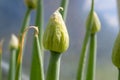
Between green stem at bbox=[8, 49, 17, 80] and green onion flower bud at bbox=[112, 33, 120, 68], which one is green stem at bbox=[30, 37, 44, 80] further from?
green stem at bbox=[8, 49, 17, 80]

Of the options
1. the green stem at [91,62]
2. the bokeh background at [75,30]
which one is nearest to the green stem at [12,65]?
the green stem at [91,62]

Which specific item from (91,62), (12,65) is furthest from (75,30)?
(91,62)

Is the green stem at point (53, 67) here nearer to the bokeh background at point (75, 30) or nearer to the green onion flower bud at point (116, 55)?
the green onion flower bud at point (116, 55)

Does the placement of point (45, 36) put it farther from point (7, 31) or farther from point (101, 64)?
point (7, 31)

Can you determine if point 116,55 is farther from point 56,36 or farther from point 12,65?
point 12,65

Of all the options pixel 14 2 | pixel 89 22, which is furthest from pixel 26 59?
pixel 89 22

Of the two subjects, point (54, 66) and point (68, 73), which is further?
point (68, 73)

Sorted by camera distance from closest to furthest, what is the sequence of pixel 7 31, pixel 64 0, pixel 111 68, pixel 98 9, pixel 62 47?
1. pixel 62 47
2. pixel 64 0
3. pixel 111 68
4. pixel 98 9
5. pixel 7 31

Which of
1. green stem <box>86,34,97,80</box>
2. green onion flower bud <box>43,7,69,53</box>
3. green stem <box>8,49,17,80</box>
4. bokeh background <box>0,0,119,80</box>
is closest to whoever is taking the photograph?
green onion flower bud <box>43,7,69,53</box>


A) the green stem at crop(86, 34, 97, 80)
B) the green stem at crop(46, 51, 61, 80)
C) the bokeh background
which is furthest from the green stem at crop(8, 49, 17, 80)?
the bokeh background
